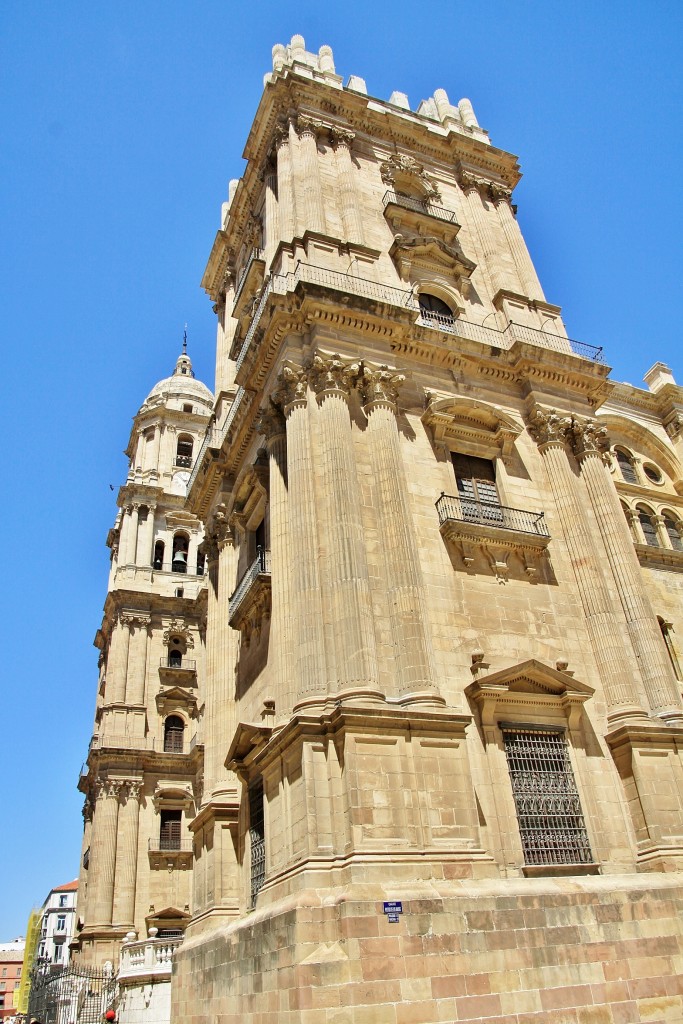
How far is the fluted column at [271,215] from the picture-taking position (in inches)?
939

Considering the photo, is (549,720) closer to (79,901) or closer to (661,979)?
(661,979)

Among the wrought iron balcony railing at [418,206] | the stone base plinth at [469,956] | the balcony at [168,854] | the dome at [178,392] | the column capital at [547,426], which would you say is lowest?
the stone base plinth at [469,956]

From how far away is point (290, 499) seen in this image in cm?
1702

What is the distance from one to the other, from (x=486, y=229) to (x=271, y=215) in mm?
7439

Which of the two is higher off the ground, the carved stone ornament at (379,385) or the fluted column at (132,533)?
the fluted column at (132,533)

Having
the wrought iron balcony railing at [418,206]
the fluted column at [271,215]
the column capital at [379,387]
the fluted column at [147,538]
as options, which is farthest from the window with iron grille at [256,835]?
the fluted column at [147,538]

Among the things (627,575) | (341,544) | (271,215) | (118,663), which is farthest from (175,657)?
(341,544)

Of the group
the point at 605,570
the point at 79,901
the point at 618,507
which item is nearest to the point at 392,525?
the point at 605,570

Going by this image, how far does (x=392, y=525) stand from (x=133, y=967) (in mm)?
16872

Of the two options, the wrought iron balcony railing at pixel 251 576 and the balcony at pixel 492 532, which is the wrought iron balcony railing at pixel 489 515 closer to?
the balcony at pixel 492 532

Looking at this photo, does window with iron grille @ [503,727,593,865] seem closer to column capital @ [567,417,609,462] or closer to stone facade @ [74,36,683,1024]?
stone facade @ [74,36,683,1024]

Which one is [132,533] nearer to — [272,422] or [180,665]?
[180,665]

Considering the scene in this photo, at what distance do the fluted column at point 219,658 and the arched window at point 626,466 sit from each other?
16458mm

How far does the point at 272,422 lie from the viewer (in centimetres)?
1938
